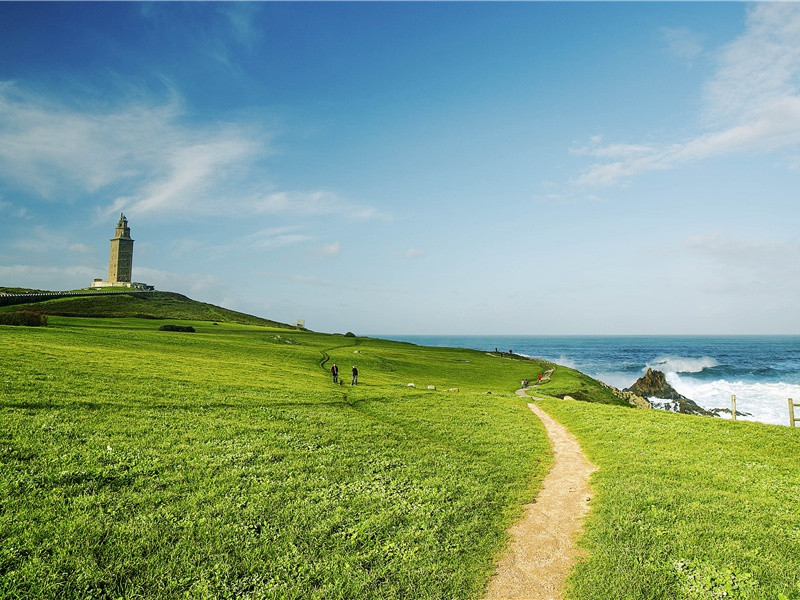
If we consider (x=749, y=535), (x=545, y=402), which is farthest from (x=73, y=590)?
(x=545, y=402)

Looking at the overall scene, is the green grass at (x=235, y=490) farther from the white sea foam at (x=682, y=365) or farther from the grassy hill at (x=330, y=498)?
the white sea foam at (x=682, y=365)

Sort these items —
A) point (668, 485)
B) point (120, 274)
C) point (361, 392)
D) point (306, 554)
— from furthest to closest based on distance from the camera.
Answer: point (120, 274) < point (361, 392) < point (668, 485) < point (306, 554)

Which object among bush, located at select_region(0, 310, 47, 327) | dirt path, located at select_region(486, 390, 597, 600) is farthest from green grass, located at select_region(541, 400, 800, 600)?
bush, located at select_region(0, 310, 47, 327)

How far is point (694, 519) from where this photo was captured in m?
13.9

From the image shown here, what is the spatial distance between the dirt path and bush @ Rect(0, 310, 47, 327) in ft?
223

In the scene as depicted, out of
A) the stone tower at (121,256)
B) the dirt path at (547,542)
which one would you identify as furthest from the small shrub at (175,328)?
the stone tower at (121,256)

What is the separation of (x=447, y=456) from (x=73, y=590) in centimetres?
1532

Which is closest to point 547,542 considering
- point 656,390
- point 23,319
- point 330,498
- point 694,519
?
point 694,519

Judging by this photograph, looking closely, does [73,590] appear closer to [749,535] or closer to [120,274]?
[749,535]

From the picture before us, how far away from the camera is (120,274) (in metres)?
170

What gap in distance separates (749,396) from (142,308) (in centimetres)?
15560

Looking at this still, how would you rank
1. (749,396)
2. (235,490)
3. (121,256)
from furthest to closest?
(121,256) < (749,396) < (235,490)

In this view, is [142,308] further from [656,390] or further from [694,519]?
[694,519]

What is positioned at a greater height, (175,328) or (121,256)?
(121,256)
